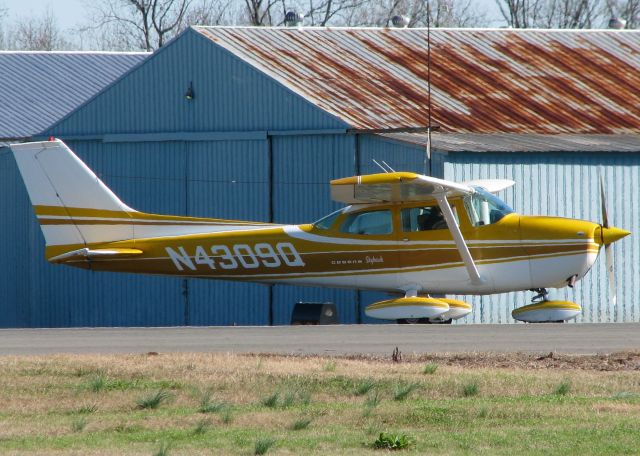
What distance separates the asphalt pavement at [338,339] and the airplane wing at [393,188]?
89.0 inches

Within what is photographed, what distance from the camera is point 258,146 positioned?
28.5m

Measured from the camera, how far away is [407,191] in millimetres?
22000

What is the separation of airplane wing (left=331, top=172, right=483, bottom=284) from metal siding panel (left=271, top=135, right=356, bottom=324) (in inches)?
191

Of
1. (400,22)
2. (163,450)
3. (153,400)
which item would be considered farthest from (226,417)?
(400,22)

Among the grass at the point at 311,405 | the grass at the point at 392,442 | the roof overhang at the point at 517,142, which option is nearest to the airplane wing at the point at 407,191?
the roof overhang at the point at 517,142

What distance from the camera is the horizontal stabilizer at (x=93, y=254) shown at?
78.3ft

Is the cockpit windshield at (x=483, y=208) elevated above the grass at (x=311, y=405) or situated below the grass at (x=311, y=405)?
above

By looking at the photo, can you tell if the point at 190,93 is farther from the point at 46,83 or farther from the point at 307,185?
the point at 46,83

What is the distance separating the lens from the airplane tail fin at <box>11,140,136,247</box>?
943 inches

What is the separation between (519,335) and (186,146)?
12.2 metres

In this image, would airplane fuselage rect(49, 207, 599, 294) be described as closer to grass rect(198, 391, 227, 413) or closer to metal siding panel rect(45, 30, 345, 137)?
metal siding panel rect(45, 30, 345, 137)

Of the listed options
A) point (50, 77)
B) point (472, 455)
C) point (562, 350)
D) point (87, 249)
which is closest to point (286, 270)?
point (87, 249)

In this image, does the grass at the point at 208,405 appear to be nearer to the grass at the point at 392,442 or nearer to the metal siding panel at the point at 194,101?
the grass at the point at 392,442

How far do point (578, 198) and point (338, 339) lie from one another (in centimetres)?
979
